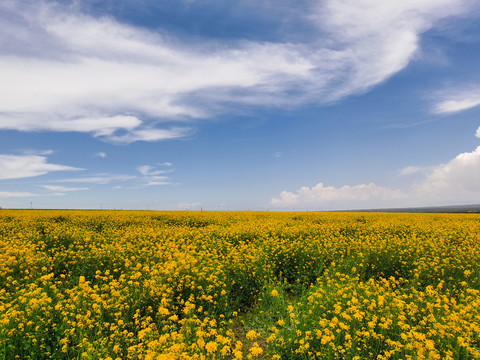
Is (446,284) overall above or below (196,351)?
below

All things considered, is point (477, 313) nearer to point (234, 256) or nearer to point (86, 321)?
point (234, 256)

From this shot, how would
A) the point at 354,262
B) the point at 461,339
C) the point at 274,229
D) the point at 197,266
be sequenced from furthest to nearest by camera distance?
the point at 274,229 < the point at 354,262 < the point at 197,266 < the point at 461,339

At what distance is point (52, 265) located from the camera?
8203 millimetres

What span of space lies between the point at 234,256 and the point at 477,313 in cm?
546

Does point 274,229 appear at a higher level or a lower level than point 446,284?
higher

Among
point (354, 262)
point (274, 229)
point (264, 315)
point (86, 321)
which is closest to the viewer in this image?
point (86, 321)

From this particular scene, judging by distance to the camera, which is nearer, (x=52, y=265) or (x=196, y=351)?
(x=196, y=351)

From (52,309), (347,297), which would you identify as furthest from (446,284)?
(52,309)

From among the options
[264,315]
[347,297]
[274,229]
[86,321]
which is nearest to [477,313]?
[347,297]

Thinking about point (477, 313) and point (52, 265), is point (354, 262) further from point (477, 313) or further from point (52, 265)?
point (52, 265)

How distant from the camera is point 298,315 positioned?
4.63 m

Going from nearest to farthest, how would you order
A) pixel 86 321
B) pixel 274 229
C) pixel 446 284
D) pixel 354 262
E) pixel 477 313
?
pixel 86 321 < pixel 477 313 < pixel 446 284 < pixel 354 262 < pixel 274 229

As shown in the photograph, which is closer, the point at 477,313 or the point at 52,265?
the point at 477,313

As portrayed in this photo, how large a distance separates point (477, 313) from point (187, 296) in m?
5.54
